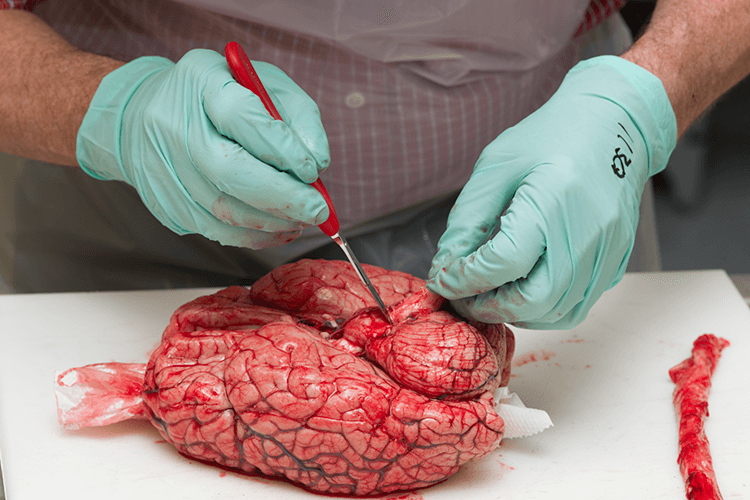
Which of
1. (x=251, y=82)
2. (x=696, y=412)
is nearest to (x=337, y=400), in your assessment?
(x=251, y=82)

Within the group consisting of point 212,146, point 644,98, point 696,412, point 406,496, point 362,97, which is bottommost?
point 406,496

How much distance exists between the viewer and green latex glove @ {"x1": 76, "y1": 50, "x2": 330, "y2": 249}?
1454mm

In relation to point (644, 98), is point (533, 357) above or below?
below

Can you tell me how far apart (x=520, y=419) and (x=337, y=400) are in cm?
44

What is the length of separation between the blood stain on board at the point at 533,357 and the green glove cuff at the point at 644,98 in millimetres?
600

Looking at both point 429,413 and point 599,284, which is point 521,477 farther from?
point 599,284

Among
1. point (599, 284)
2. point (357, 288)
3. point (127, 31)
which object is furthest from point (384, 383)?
point (127, 31)

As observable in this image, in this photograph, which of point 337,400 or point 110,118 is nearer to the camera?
point 337,400

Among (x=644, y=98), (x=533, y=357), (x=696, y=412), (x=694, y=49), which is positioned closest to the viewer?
(x=696, y=412)

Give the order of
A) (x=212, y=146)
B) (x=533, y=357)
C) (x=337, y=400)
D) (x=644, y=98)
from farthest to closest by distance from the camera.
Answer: (x=533, y=357)
(x=644, y=98)
(x=212, y=146)
(x=337, y=400)

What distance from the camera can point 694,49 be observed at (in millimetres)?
2025

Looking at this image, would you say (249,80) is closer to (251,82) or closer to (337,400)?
(251,82)

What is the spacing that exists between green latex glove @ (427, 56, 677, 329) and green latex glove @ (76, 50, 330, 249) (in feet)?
1.22

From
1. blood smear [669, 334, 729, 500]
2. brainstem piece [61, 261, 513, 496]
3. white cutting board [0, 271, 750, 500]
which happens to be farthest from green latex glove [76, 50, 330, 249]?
blood smear [669, 334, 729, 500]
